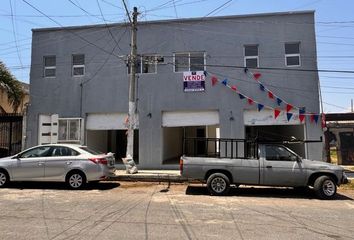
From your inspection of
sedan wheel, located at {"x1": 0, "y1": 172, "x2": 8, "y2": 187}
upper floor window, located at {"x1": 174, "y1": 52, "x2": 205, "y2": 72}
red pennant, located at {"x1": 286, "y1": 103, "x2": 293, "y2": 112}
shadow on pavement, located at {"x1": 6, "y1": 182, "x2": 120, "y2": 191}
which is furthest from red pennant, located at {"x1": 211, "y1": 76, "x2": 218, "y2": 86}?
sedan wheel, located at {"x1": 0, "y1": 172, "x2": 8, "y2": 187}

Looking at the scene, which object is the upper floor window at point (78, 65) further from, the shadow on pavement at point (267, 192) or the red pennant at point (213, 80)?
the shadow on pavement at point (267, 192)

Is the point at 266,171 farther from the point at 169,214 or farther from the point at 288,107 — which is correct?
the point at 288,107

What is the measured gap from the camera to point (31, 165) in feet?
41.8

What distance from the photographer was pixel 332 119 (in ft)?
67.3

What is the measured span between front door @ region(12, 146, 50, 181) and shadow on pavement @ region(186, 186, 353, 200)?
519 centimetres

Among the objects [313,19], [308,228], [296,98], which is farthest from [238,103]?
[308,228]

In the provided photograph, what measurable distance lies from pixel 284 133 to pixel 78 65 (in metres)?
12.6

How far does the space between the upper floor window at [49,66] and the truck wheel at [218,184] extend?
1197 centimetres

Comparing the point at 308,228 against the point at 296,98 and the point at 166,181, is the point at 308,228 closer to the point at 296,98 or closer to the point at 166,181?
the point at 166,181

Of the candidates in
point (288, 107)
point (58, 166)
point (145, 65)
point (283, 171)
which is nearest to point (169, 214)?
point (283, 171)

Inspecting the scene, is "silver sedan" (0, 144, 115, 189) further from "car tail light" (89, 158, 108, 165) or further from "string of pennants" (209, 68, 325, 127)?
"string of pennants" (209, 68, 325, 127)

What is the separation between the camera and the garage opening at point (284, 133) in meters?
18.8

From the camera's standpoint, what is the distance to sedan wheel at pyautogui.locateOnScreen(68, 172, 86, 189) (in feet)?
41.1

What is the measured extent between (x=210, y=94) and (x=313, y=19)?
6.09 meters
